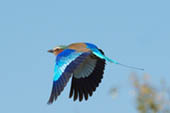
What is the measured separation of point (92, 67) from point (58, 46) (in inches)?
34.5

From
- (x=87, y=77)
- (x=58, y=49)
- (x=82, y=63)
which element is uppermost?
(x=58, y=49)

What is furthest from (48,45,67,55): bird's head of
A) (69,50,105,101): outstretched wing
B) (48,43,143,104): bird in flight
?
(69,50,105,101): outstretched wing

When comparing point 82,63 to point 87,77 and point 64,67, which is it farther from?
point 64,67

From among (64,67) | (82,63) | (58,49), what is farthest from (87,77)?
(64,67)

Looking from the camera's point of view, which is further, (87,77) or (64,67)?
(87,77)

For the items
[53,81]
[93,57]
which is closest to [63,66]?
[53,81]

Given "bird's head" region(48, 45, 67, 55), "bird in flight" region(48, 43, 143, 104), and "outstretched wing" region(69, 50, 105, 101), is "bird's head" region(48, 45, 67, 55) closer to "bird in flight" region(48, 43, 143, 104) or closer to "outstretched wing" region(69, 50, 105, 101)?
"bird in flight" region(48, 43, 143, 104)

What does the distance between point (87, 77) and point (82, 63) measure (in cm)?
33

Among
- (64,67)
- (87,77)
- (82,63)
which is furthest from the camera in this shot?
(87,77)

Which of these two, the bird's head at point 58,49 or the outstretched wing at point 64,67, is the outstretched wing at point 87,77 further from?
the outstretched wing at point 64,67

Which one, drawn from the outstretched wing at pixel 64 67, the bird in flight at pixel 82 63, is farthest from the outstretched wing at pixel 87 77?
the outstretched wing at pixel 64 67

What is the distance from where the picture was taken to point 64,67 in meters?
7.44

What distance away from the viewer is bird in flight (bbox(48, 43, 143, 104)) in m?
7.67

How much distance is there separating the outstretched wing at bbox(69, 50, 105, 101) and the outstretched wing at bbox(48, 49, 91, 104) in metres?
0.75
